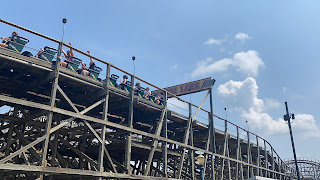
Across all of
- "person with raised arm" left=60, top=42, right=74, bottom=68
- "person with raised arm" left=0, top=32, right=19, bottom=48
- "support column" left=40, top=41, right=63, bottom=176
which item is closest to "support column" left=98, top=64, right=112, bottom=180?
"person with raised arm" left=60, top=42, right=74, bottom=68

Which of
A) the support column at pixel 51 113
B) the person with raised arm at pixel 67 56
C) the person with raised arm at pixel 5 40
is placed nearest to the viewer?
the support column at pixel 51 113

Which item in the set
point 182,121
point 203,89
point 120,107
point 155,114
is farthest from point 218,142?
point 120,107

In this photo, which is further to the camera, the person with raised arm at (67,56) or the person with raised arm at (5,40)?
the person with raised arm at (67,56)

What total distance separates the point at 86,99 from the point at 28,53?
15.1ft

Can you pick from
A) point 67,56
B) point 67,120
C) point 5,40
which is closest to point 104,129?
point 67,120

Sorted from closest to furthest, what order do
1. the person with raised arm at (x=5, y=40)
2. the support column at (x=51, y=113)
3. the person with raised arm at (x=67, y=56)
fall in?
the support column at (x=51, y=113), the person with raised arm at (x=5, y=40), the person with raised arm at (x=67, y=56)

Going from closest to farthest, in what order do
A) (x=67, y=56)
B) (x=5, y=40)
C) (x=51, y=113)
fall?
(x=5, y=40) → (x=51, y=113) → (x=67, y=56)

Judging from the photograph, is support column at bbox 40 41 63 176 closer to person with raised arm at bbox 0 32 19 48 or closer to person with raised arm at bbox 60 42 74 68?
person with raised arm at bbox 60 42 74 68

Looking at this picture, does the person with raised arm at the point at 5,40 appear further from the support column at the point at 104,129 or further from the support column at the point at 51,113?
the support column at the point at 104,129

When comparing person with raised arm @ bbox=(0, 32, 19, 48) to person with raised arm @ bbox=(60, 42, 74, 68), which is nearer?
person with raised arm @ bbox=(0, 32, 19, 48)

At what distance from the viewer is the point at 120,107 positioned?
1888 cm

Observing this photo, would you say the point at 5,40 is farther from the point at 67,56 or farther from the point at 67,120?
the point at 67,120

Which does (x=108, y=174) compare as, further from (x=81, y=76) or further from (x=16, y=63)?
A: (x=16, y=63)

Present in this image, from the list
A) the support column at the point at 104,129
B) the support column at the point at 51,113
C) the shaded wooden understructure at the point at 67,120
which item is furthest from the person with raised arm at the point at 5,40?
the support column at the point at 104,129
